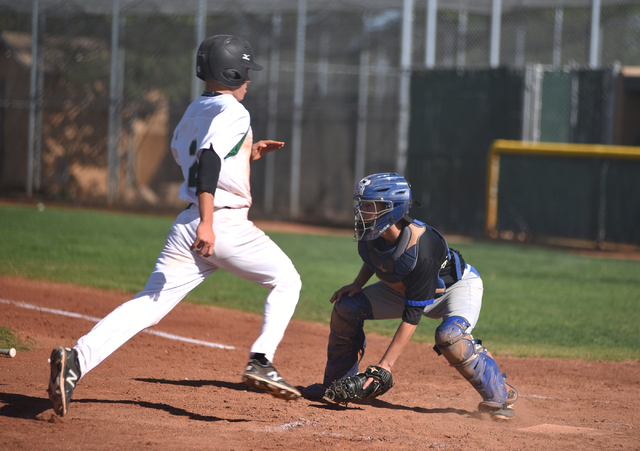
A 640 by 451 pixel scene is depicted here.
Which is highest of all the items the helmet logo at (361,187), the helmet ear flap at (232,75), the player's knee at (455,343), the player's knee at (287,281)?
the helmet ear flap at (232,75)

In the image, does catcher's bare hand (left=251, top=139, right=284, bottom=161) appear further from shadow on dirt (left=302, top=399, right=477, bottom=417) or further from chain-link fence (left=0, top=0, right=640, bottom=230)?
chain-link fence (left=0, top=0, right=640, bottom=230)

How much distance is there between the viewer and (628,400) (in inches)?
186

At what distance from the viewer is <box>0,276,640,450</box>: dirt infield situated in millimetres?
3436

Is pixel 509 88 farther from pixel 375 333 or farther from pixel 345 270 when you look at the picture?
pixel 375 333

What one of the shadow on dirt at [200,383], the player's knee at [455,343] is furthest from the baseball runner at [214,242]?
the shadow on dirt at [200,383]

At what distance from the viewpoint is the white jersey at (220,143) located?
3.48 meters

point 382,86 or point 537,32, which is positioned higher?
point 537,32

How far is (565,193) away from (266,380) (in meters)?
11.9

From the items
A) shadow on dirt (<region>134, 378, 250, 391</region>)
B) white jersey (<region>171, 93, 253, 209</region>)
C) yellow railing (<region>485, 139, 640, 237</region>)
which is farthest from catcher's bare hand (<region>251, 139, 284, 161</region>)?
yellow railing (<region>485, 139, 640, 237</region>)

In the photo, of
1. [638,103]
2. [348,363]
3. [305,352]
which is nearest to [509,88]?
[638,103]

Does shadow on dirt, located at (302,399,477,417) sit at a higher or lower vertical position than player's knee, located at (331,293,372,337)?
lower

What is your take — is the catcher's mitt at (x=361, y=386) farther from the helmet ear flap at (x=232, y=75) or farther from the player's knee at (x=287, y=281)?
the helmet ear flap at (x=232, y=75)

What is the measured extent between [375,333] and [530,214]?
28.2 ft

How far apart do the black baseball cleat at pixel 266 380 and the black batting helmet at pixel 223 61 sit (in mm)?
1555
